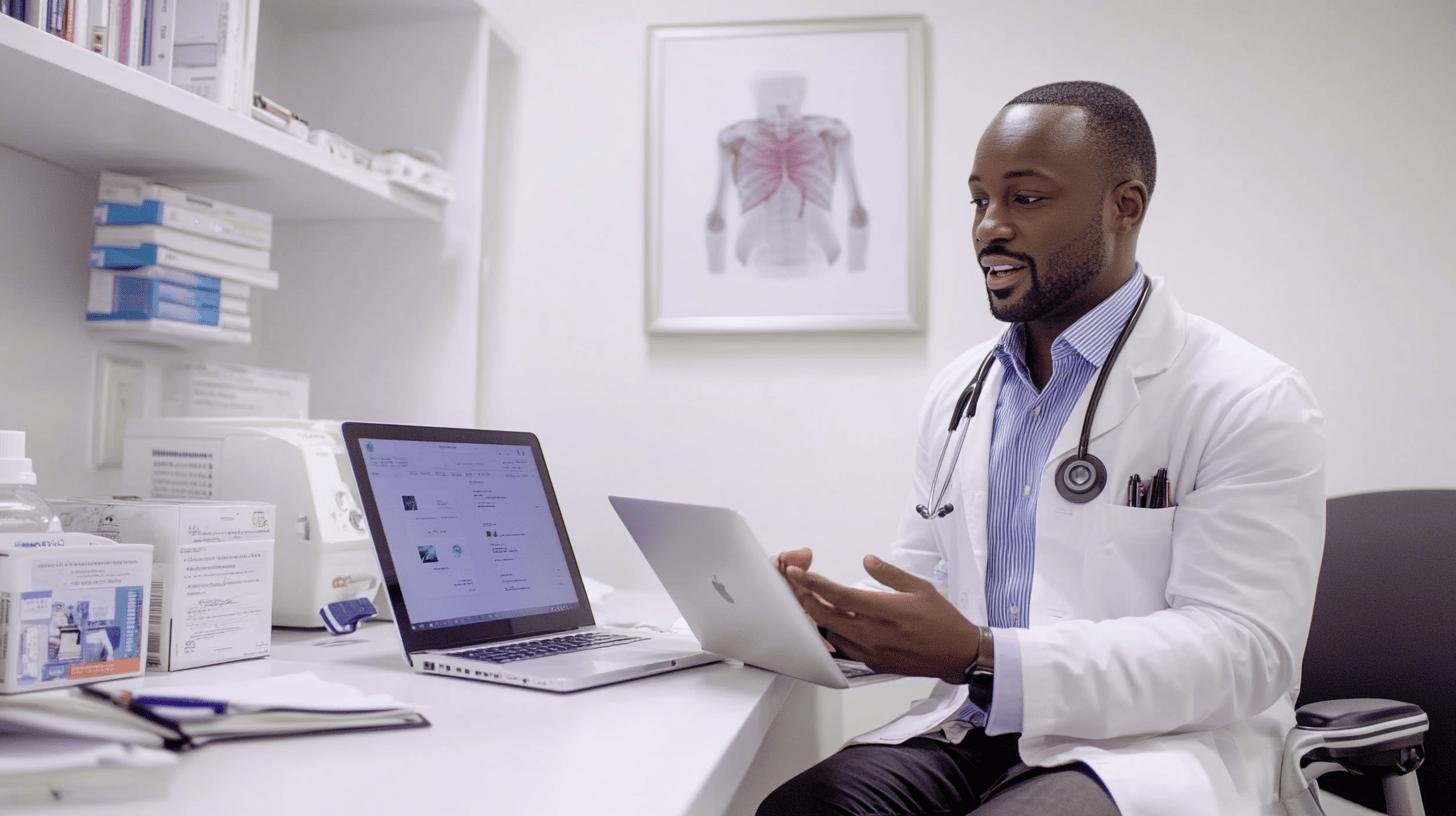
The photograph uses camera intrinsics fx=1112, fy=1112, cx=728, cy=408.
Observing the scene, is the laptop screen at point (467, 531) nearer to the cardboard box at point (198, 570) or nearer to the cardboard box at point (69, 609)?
the cardboard box at point (198, 570)

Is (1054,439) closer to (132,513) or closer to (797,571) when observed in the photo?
(797,571)

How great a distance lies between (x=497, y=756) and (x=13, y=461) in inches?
24.2

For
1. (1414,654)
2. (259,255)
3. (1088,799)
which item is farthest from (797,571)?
(259,255)

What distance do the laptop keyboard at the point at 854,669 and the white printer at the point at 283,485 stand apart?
64cm

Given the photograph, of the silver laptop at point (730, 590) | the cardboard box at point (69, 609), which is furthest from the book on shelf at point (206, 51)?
the silver laptop at point (730, 590)

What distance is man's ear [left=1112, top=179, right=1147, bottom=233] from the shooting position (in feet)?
4.76

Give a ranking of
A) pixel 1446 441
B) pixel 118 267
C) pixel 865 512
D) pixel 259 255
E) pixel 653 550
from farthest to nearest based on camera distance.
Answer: pixel 865 512, pixel 1446 441, pixel 259 255, pixel 118 267, pixel 653 550

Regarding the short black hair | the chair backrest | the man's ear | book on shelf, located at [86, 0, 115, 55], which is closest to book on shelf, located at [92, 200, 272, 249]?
book on shelf, located at [86, 0, 115, 55]

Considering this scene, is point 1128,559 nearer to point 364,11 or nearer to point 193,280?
point 193,280

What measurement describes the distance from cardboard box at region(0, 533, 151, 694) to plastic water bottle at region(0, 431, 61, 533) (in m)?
0.09

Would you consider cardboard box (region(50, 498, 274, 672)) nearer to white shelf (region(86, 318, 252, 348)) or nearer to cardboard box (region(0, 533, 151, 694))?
cardboard box (region(0, 533, 151, 694))

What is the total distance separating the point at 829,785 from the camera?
126cm

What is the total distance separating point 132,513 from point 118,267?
0.53 meters

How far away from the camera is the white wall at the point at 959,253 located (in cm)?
207
